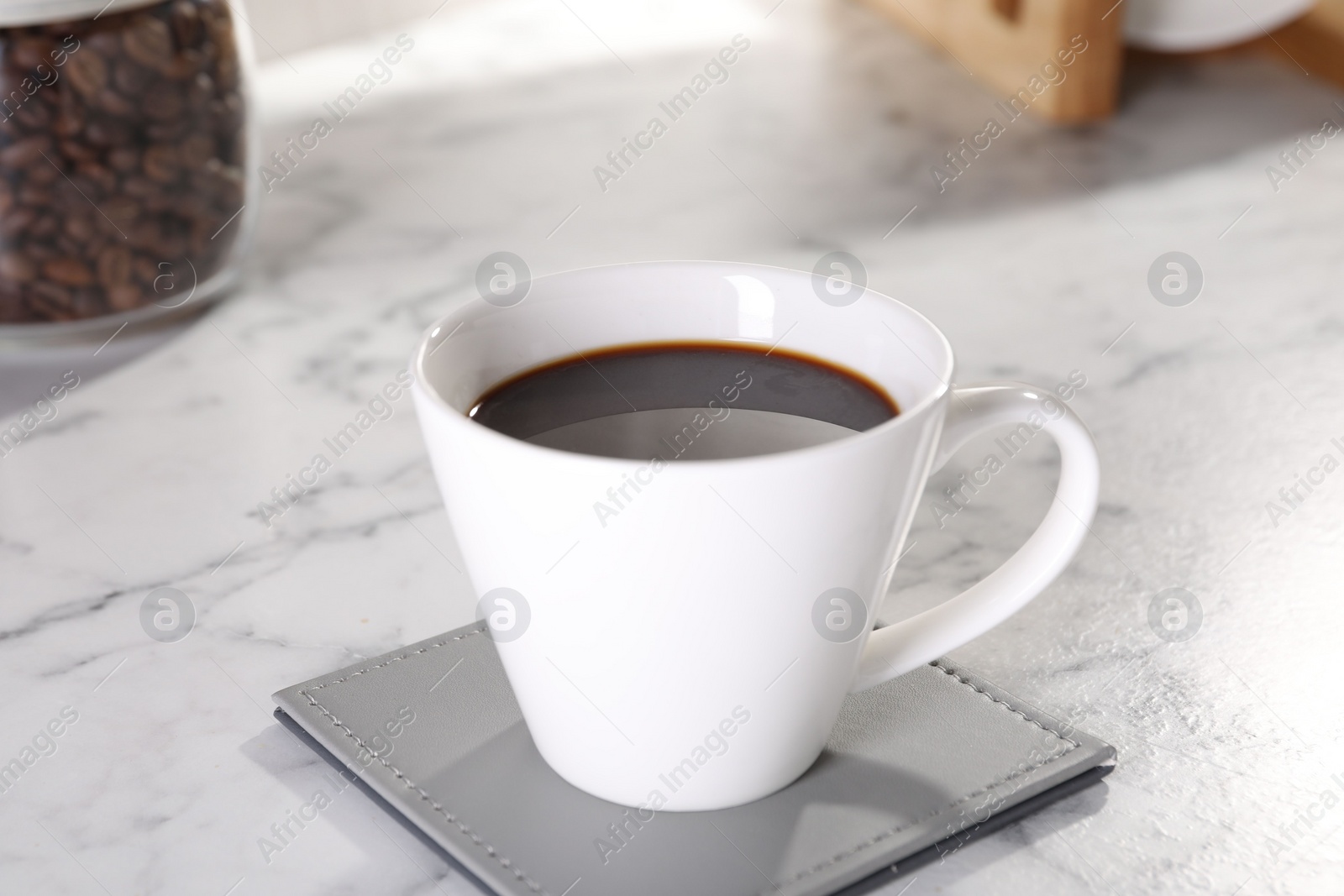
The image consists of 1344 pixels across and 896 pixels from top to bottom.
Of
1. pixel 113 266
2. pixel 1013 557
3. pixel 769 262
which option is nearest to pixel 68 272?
pixel 113 266

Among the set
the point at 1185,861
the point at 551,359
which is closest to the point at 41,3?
the point at 551,359

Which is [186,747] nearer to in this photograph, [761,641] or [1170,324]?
[761,641]

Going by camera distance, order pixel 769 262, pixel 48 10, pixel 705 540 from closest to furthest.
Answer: pixel 705 540 → pixel 48 10 → pixel 769 262

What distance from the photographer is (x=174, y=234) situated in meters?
0.70

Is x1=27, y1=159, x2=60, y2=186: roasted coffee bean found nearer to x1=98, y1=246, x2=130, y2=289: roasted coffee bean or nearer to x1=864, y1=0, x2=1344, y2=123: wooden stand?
x1=98, y1=246, x2=130, y2=289: roasted coffee bean

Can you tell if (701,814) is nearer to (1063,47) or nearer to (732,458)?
(732,458)

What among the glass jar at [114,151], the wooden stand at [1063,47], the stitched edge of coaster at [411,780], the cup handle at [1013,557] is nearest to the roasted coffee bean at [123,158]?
the glass jar at [114,151]

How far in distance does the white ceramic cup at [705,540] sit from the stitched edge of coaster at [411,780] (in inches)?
1.3

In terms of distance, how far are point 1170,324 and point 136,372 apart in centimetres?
51

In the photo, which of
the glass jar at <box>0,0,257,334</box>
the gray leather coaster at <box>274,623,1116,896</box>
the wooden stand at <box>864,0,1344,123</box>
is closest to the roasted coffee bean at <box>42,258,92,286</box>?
the glass jar at <box>0,0,257,334</box>

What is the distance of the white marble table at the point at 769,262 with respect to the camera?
402 mm

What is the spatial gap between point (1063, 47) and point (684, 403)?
2.14 feet

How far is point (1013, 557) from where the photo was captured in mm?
395

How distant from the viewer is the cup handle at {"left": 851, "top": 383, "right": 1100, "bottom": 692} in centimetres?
38
